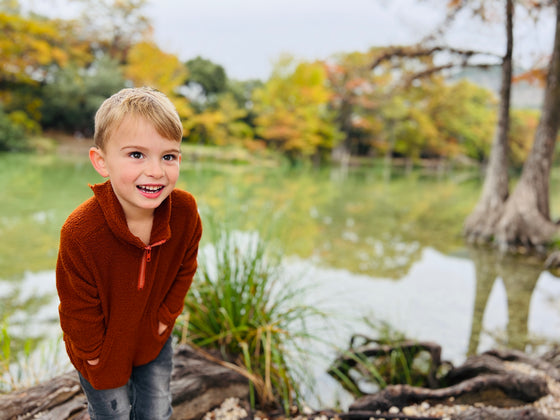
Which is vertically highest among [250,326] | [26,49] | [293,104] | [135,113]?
[26,49]

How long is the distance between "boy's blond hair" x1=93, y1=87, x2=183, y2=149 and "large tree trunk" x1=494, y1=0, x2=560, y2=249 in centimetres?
590

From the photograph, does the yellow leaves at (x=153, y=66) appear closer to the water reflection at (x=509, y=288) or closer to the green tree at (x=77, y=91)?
the green tree at (x=77, y=91)

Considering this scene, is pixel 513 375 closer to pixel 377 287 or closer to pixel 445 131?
pixel 377 287

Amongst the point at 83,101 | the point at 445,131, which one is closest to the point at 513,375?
the point at 83,101

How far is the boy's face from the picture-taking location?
0.88 meters

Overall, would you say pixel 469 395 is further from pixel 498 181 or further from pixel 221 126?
pixel 221 126

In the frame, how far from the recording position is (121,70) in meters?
18.8

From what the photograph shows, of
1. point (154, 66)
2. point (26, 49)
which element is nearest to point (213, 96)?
point (154, 66)

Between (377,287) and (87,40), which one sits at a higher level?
(87,40)

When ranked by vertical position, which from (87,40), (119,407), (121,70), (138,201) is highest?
(87,40)

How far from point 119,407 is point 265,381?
31.7 inches

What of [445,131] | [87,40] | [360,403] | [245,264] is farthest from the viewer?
[445,131]

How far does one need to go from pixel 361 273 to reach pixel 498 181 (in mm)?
3464

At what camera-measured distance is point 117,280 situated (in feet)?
3.15
